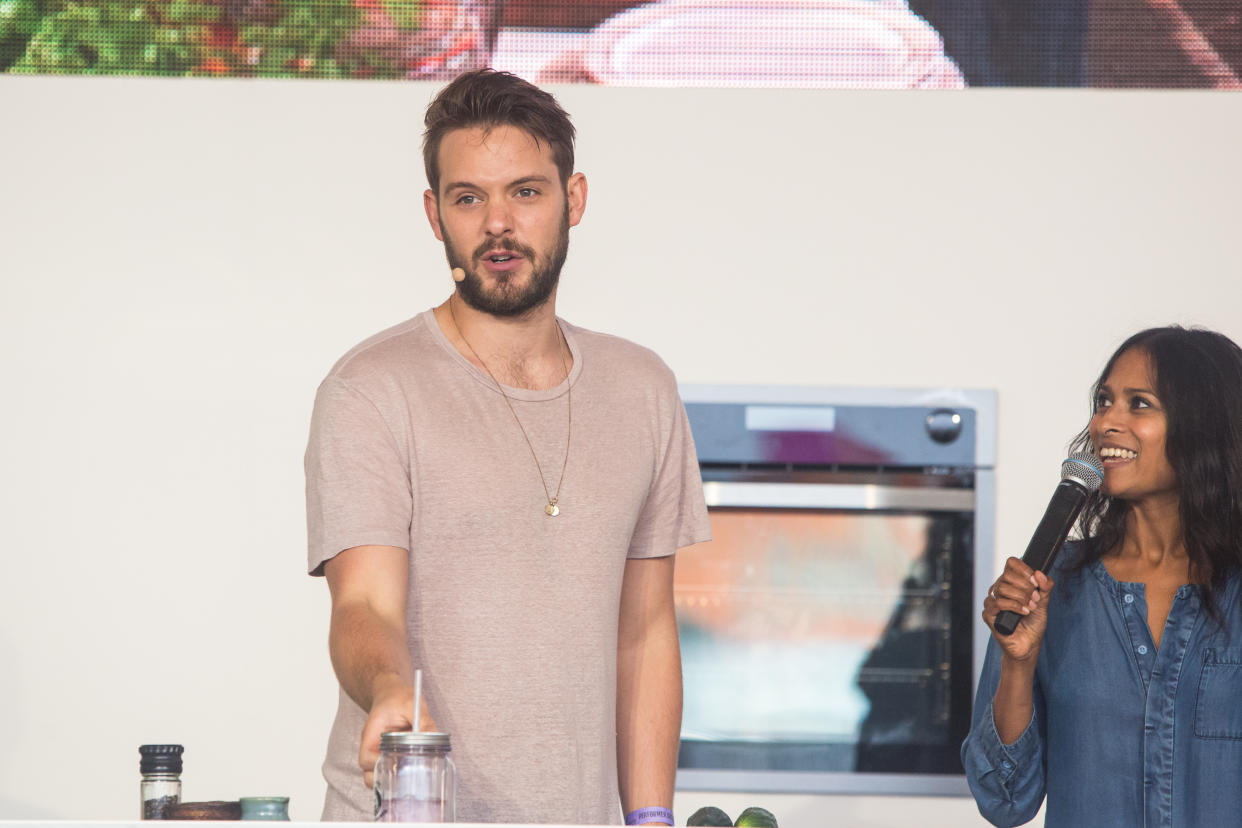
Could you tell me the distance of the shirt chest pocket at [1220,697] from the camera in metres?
1.78

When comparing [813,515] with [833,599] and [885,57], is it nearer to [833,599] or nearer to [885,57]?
[833,599]

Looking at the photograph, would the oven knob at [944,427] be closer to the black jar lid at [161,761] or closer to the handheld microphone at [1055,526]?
the handheld microphone at [1055,526]

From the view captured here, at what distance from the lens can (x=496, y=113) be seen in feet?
5.41

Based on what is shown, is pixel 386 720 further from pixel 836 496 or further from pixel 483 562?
pixel 836 496

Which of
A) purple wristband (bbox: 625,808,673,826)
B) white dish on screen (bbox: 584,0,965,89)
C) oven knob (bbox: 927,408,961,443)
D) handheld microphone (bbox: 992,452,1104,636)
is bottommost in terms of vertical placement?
purple wristband (bbox: 625,808,673,826)

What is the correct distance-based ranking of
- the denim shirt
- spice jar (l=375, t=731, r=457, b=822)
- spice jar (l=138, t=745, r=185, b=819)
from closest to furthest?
spice jar (l=375, t=731, r=457, b=822), spice jar (l=138, t=745, r=185, b=819), the denim shirt

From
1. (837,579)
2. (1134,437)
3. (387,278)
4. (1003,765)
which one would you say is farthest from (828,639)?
(387,278)

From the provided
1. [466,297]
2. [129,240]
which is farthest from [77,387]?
[466,297]

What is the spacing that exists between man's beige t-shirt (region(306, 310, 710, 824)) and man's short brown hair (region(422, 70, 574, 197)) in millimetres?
242

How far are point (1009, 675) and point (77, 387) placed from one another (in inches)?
64.3

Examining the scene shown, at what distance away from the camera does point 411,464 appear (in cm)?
158

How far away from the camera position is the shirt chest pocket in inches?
69.9

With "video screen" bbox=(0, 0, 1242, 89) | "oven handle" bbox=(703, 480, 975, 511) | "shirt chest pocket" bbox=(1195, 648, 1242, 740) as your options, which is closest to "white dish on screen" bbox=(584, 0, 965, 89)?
"video screen" bbox=(0, 0, 1242, 89)

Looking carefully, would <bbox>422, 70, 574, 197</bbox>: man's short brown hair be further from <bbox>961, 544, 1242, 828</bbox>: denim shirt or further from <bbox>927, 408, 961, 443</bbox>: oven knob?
<bbox>927, 408, 961, 443</bbox>: oven knob
